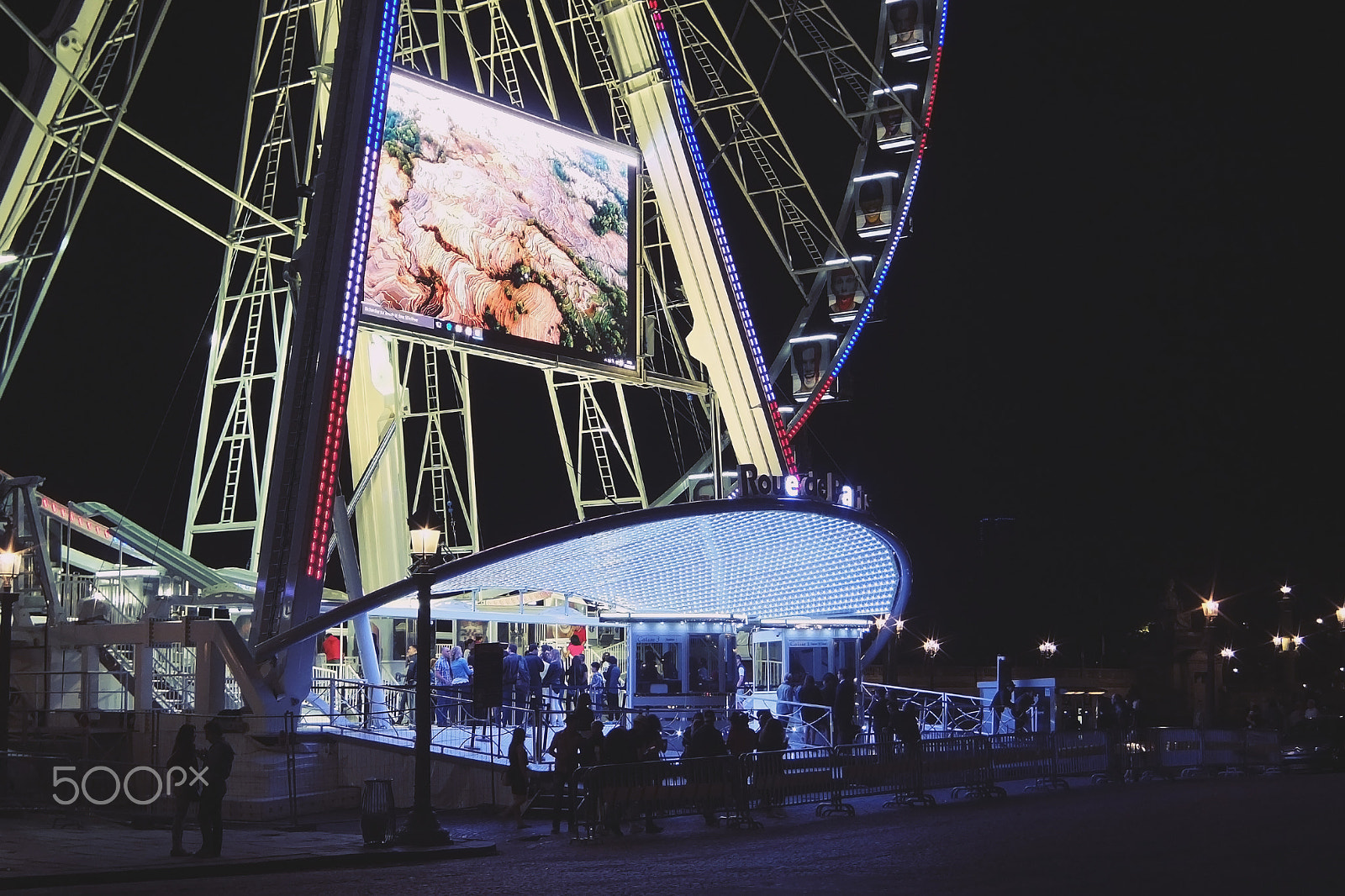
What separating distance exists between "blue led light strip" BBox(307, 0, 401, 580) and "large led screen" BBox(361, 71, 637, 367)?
3.79 meters

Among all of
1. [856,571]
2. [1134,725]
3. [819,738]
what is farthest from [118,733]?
[1134,725]

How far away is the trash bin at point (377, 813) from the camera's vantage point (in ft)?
62.5

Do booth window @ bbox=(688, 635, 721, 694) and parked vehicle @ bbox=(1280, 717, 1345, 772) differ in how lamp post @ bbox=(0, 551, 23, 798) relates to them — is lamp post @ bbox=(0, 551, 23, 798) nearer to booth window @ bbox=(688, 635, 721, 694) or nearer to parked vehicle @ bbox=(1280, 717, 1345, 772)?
booth window @ bbox=(688, 635, 721, 694)

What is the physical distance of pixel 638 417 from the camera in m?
66.9

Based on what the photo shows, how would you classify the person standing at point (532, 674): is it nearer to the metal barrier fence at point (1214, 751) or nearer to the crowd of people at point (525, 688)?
the crowd of people at point (525, 688)

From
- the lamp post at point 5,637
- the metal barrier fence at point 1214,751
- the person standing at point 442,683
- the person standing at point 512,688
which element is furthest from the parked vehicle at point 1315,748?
the lamp post at point 5,637

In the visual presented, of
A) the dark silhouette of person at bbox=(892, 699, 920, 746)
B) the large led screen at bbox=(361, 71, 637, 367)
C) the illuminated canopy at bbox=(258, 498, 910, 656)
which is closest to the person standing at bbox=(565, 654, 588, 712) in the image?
the illuminated canopy at bbox=(258, 498, 910, 656)

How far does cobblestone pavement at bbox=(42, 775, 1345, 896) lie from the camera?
47.3 ft

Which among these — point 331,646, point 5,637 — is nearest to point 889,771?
point 5,637

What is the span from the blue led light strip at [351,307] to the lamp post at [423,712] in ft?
18.0

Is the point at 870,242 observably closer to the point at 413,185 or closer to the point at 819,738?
the point at 413,185

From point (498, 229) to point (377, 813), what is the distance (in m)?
20.4

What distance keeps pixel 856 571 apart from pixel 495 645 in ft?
46.4

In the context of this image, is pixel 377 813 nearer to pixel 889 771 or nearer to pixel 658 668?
pixel 889 771
